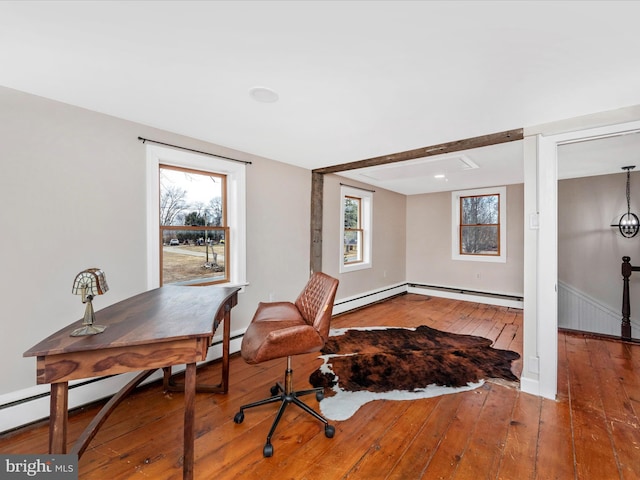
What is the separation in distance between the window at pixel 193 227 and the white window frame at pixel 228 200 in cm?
8

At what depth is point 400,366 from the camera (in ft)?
9.42

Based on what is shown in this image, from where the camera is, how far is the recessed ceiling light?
189 centimetres

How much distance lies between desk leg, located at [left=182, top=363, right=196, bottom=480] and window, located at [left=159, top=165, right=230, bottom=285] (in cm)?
154

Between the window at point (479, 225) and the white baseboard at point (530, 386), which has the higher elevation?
the window at point (479, 225)

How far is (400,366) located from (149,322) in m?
2.35

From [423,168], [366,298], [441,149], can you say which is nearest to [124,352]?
[441,149]

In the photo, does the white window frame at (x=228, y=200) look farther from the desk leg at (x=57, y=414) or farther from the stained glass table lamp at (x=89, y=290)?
the desk leg at (x=57, y=414)

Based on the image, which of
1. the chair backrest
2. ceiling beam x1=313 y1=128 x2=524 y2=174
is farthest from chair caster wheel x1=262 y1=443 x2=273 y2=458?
ceiling beam x1=313 y1=128 x2=524 y2=174

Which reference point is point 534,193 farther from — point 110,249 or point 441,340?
point 110,249

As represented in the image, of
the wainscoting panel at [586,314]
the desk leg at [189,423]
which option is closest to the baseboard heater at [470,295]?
the wainscoting panel at [586,314]

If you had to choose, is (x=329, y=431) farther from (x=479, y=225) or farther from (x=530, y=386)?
(x=479, y=225)

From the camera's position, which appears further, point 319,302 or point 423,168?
point 423,168

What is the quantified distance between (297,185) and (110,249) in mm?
2307

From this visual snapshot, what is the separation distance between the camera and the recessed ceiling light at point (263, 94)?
6.19ft
